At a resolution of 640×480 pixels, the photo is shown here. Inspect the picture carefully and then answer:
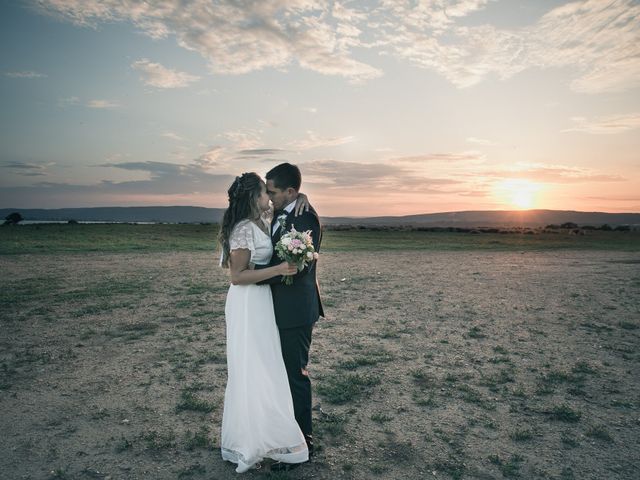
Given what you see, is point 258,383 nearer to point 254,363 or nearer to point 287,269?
point 254,363

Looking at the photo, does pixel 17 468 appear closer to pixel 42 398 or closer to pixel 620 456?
pixel 42 398

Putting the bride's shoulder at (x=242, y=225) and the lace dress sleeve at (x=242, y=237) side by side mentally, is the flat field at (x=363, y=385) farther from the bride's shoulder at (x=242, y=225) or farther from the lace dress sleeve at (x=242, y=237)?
the bride's shoulder at (x=242, y=225)

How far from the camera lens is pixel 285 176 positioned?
14.4 feet

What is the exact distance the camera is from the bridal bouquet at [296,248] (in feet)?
13.3

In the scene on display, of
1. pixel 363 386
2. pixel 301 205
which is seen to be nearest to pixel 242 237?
pixel 301 205

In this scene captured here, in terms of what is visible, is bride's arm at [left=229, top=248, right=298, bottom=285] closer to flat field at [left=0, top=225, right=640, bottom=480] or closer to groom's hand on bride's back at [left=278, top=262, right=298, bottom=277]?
groom's hand on bride's back at [left=278, top=262, right=298, bottom=277]

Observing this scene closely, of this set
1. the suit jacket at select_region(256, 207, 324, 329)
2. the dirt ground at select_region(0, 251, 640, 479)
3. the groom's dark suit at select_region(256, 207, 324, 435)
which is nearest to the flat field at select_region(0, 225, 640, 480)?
the dirt ground at select_region(0, 251, 640, 479)

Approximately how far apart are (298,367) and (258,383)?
44cm

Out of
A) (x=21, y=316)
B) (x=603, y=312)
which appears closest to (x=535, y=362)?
(x=603, y=312)

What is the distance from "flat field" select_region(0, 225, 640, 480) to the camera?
468 centimetres

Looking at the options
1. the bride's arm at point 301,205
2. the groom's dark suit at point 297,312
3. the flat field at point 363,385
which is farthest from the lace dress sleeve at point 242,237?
the flat field at point 363,385

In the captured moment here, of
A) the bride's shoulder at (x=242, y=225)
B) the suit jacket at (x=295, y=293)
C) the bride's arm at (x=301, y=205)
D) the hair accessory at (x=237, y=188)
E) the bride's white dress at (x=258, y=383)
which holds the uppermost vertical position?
the hair accessory at (x=237, y=188)

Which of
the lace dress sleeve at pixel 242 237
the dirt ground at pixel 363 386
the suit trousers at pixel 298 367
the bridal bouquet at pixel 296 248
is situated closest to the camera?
the bridal bouquet at pixel 296 248

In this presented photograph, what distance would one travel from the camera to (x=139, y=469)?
449cm
